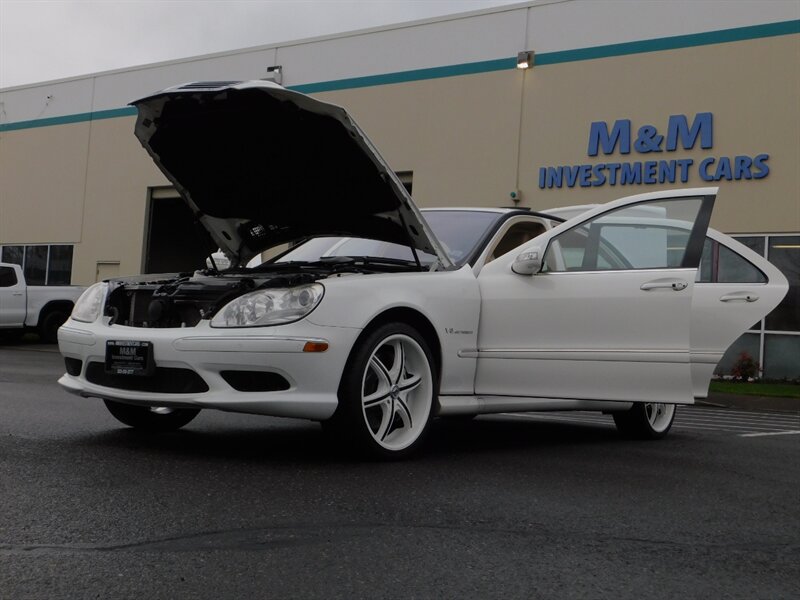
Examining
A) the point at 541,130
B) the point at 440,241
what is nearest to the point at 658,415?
the point at 440,241

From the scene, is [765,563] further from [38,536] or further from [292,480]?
[38,536]

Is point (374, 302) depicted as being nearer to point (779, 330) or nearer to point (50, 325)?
point (779, 330)

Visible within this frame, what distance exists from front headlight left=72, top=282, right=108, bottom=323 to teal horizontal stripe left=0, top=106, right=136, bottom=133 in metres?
21.8

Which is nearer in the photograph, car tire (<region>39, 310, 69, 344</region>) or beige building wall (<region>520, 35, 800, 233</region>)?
beige building wall (<region>520, 35, 800, 233</region>)

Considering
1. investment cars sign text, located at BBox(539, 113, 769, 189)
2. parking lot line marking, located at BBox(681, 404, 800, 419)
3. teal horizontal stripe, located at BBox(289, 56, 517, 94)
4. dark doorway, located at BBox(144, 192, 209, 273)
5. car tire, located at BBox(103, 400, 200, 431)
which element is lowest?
parking lot line marking, located at BBox(681, 404, 800, 419)

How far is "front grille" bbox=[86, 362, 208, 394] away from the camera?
4.82 meters

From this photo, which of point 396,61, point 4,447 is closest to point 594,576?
point 4,447

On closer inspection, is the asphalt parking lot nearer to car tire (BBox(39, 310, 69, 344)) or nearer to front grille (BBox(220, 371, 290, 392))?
front grille (BBox(220, 371, 290, 392))

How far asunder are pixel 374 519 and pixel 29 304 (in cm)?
1812

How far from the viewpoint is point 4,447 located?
5.05 meters

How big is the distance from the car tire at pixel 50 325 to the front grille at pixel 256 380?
55.2 ft

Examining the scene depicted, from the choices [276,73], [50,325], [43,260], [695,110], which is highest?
[276,73]

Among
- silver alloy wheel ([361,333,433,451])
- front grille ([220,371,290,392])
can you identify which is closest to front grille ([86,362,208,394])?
front grille ([220,371,290,392])

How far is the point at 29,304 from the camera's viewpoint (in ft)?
65.9
